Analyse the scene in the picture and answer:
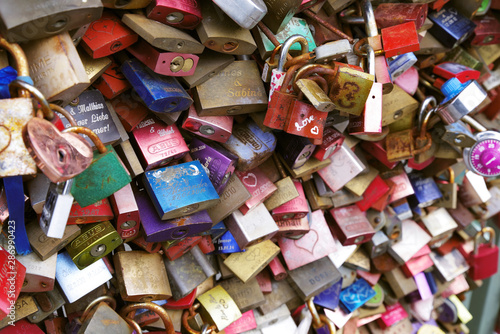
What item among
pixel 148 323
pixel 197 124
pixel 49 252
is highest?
pixel 197 124

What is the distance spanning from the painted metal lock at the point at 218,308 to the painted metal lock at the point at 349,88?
0.77 m

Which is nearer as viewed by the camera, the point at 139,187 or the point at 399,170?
the point at 139,187

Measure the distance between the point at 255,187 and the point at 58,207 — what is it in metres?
0.74

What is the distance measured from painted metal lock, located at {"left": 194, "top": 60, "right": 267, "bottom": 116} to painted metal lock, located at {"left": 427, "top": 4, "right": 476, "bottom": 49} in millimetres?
849

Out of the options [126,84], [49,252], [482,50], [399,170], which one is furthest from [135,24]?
[482,50]

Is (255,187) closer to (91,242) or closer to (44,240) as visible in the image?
(91,242)

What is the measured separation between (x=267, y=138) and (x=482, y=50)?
1.30 m

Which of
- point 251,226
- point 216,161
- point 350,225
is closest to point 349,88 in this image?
point 216,161

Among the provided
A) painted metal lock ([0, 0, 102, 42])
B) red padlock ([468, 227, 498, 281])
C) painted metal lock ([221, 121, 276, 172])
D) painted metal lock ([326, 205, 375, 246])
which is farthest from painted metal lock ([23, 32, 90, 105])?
red padlock ([468, 227, 498, 281])

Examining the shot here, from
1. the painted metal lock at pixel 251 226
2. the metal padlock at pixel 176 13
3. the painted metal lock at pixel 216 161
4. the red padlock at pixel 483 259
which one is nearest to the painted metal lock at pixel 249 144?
the painted metal lock at pixel 216 161

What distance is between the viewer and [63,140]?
85 cm

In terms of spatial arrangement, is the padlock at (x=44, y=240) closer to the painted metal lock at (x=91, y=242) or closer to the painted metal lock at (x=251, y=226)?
the painted metal lock at (x=91, y=242)

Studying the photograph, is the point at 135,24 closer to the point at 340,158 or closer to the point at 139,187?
the point at 139,187

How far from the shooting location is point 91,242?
117 cm
